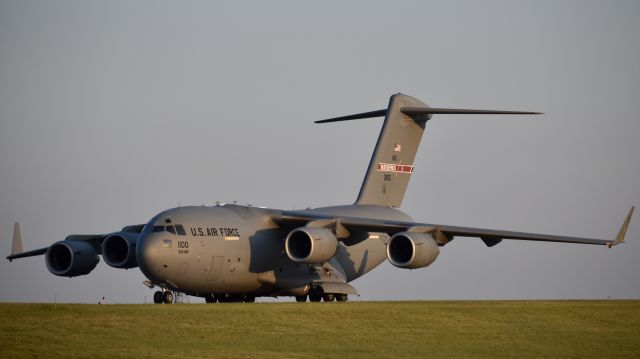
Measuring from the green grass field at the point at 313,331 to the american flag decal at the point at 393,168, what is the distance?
391 inches

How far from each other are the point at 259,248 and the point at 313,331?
8.77 meters

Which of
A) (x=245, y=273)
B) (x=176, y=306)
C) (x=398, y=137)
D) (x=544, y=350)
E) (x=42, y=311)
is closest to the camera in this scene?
(x=544, y=350)

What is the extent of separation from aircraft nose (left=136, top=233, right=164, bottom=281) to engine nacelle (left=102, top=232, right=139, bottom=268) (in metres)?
1.99

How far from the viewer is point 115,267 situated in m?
28.6

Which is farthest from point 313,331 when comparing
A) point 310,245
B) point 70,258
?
point 70,258

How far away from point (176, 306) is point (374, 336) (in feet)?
17.4

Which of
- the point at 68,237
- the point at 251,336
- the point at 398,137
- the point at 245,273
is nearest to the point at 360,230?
the point at 245,273

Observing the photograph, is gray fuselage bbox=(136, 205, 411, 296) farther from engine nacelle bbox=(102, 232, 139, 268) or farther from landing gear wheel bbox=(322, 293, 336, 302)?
engine nacelle bbox=(102, 232, 139, 268)

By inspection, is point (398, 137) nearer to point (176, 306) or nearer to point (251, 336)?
point (176, 306)

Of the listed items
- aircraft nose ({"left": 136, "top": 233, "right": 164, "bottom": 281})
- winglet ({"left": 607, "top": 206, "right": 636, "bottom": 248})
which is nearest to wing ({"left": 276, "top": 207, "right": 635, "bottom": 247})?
winglet ({"left": 607, "top": 206, "right": 636, "bottom": 248})

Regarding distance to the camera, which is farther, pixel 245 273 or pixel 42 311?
pixel 245 273

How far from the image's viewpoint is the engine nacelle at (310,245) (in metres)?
27.0

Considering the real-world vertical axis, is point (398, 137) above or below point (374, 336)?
above

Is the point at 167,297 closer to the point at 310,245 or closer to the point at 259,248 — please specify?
the point at 259,248
